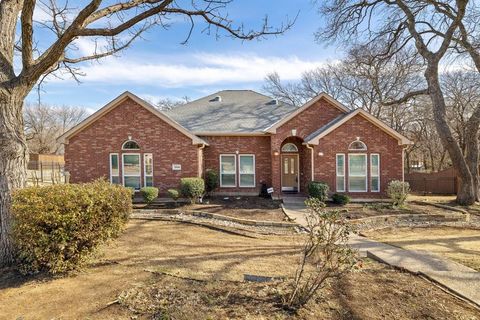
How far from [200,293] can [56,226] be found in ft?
8.81

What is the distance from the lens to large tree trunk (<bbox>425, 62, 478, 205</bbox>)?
1473 cm

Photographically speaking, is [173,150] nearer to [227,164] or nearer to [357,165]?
[227,164]

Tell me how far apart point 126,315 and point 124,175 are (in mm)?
12278

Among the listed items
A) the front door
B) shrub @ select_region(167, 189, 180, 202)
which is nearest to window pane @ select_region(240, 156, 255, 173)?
the front door

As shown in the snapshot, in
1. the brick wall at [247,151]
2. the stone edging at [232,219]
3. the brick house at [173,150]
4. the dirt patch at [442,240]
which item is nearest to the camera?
the dirt patch at [442,240]

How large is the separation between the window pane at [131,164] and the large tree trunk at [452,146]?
1677cm

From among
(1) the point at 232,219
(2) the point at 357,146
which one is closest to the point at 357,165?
(2) the point at 357,146

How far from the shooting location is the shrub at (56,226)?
175 inches

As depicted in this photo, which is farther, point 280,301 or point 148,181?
point 148,181

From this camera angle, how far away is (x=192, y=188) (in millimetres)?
13031

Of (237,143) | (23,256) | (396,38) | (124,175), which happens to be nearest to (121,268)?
(23,256)

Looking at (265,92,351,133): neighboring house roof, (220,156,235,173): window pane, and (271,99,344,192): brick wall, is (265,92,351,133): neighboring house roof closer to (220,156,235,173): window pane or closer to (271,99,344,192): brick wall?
(271,99,344,192): brick wall

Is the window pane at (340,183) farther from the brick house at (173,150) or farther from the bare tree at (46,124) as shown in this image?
the bare tree at (46,124)

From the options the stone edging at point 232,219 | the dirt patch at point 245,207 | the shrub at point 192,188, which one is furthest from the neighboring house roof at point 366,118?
the shrub at point 192,188
